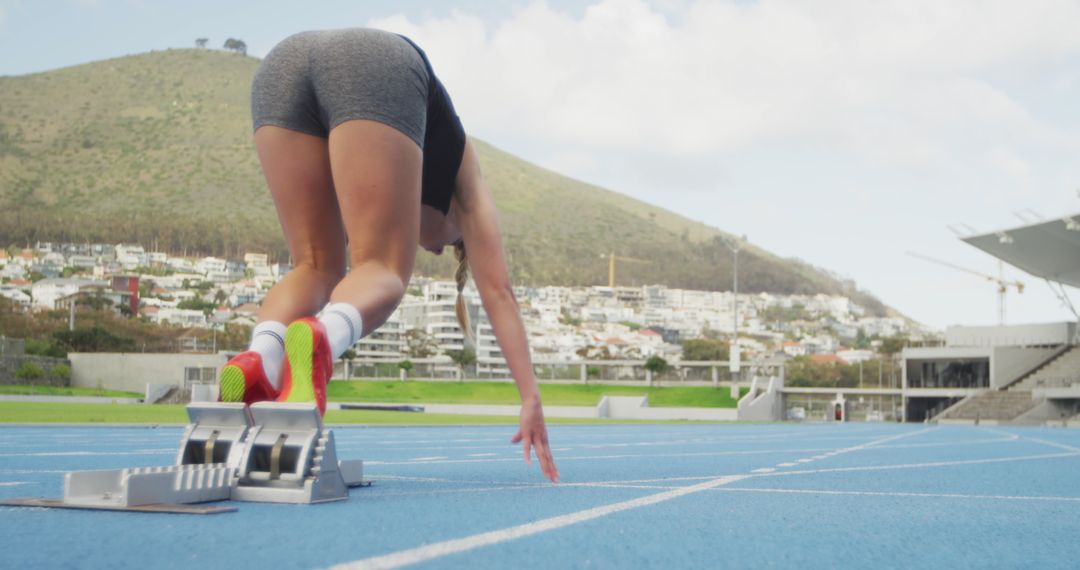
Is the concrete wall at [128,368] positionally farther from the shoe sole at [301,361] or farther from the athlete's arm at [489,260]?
the shoe sole at [301,361]

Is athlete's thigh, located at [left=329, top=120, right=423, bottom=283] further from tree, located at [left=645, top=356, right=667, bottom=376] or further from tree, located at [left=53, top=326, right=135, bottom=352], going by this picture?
tree, located at [left=53, top=326, right=135, bottom=352]

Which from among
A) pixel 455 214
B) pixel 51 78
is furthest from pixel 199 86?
pixel 455 214

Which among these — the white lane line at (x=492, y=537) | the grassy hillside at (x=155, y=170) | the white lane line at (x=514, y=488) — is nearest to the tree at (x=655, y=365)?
the white lane line at (x=514, y=488)

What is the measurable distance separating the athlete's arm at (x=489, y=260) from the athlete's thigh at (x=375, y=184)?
49 centimetres

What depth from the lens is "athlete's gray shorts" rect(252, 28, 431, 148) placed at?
9.26ft

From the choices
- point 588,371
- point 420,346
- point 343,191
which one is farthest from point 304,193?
point 420,346

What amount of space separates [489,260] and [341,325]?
2.59 ft

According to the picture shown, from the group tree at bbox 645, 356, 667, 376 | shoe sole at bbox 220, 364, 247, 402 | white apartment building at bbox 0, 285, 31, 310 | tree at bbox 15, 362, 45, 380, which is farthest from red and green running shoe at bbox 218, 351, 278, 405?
white apartment building at bbox 0, 285, 31, 310

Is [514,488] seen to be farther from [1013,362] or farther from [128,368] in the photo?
[1013,362]

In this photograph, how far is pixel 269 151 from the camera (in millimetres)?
3023

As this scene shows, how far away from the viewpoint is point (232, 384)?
8.40 feet

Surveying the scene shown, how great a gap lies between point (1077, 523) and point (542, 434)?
1.49 metres

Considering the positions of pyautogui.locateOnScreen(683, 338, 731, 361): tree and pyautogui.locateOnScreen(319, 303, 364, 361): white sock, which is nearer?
pyautogui.locateOnScreen(319, 303, 364, 361): white sock

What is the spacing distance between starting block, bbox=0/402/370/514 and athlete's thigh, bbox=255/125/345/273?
71cm
